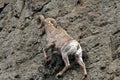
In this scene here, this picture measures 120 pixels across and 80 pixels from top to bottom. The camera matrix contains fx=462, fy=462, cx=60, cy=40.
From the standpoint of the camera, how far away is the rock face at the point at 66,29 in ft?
50.5

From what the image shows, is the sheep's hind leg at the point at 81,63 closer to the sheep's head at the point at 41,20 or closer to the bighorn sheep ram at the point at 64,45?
the bighorn sheep ram at the point at 64,45

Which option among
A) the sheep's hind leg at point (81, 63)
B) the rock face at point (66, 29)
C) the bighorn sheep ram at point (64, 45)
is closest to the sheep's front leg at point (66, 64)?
the bighorn sheep ram at point (64, 45)

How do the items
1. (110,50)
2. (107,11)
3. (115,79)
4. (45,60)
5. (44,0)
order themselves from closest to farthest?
(115,79) < (110,50) < (45,60) < (107,11) < (44,0)

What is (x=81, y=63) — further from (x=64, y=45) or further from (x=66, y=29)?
(x=66, y=29)

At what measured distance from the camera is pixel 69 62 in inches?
621

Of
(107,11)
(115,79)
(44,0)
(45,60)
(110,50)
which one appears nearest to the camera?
(115,79)

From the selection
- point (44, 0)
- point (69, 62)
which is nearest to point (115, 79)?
point (69, 62)

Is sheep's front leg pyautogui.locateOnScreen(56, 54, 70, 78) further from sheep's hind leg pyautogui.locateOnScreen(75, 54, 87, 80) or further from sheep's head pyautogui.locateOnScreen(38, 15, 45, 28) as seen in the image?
sheep's head pyautogui.locateOnScreen(38, 15, 45, 28)

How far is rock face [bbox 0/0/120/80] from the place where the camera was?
15.4 meters

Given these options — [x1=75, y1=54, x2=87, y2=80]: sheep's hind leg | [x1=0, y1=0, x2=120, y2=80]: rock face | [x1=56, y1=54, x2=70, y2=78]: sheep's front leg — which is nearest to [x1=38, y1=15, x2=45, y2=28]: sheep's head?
[x1=0, y1=0, x2=120, y2=80]: rock face

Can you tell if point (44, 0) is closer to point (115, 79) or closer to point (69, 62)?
point (69, 62)

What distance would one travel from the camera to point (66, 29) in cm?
1769

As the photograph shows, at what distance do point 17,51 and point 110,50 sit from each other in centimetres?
419

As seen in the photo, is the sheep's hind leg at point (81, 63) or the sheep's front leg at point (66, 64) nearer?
the sheep's hind leg at point (81, 63)
